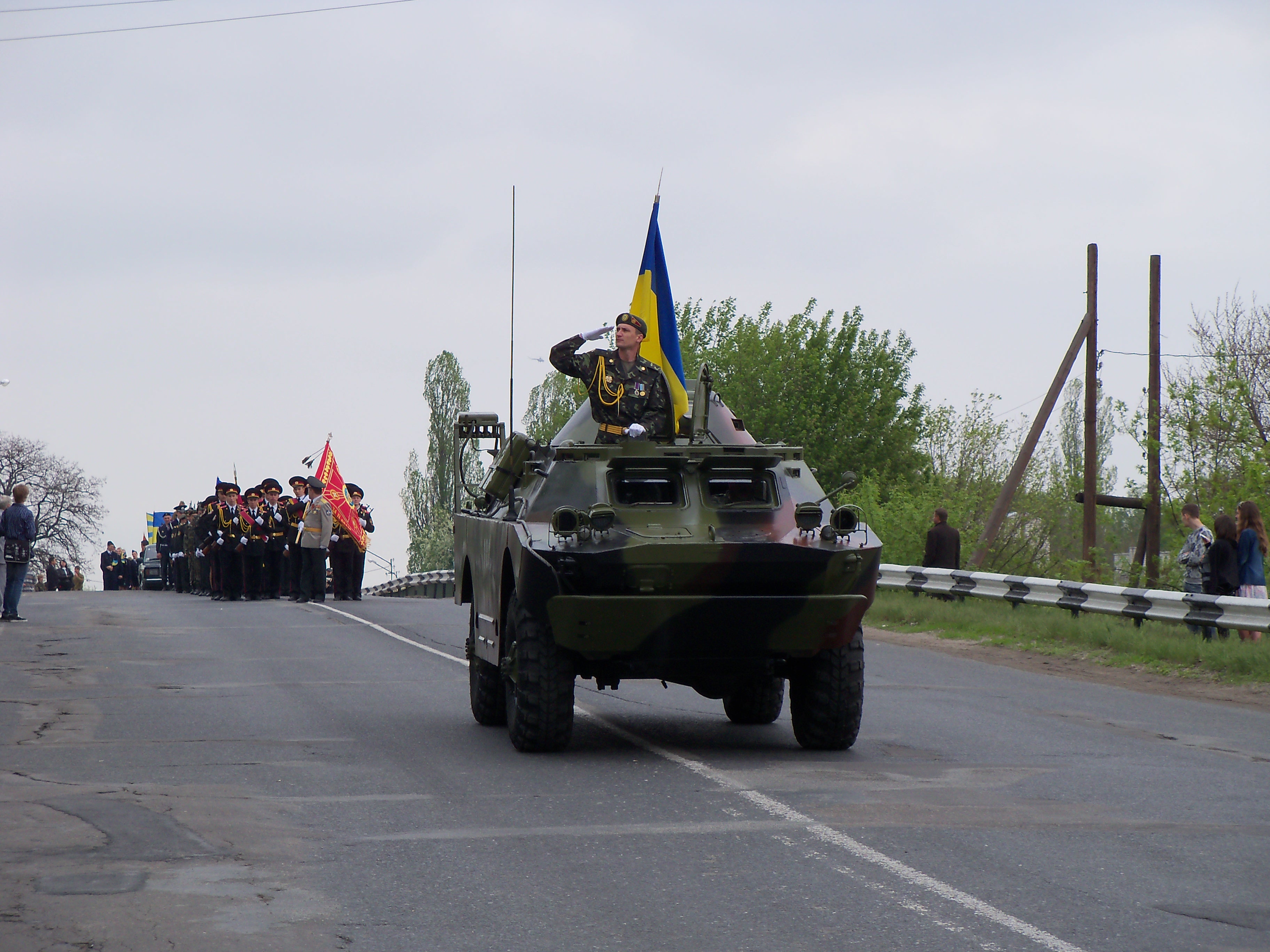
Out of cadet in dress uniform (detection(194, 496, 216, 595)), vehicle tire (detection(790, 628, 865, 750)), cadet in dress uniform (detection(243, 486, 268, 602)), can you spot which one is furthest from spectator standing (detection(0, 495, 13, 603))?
vehicle tire (detection(790, 628, 865, 750))

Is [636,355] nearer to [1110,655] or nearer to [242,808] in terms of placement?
[242,808]

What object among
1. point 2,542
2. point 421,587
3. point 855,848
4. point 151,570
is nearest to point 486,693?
point 855,848

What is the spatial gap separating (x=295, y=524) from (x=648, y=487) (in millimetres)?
21908

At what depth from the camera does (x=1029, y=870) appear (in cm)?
656

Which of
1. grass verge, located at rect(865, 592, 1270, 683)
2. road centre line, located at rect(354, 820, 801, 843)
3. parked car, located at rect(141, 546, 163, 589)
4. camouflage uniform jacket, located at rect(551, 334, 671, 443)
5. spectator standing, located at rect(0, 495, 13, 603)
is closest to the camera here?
road centre line, located at rect(354, 820, 801, 843)

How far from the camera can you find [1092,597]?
1970cm

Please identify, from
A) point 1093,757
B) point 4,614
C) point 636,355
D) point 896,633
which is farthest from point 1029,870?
point 4,614

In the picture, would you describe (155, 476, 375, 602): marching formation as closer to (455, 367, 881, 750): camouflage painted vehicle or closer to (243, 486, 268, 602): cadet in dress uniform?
(243, 486, 268, 602): cadet in dress uniform

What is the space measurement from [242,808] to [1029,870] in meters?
3.65

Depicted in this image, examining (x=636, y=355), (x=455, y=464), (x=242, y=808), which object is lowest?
(x=242, y=808)

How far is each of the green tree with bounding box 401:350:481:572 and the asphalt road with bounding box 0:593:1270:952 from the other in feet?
207

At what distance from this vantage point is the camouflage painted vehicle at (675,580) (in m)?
9.40

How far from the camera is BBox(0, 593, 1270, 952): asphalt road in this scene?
567cm

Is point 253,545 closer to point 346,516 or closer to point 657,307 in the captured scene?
point 346,516
